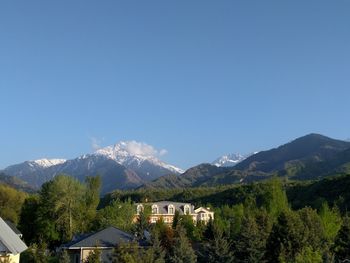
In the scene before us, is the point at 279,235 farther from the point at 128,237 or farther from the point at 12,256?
the point at 12,256

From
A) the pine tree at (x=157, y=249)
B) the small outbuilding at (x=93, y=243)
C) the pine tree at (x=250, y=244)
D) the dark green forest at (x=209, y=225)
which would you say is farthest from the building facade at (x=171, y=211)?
the pine tree at (x=250, y=244)

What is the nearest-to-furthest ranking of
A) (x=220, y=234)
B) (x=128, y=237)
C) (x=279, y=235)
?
(x=279, y=235) < (x=220, y=234) < (x=128, y=237)

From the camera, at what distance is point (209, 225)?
44719mm

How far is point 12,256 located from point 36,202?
45.9 m

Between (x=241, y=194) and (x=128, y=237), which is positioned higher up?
(x=241, y=194)

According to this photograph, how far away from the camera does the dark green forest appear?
38219 mm

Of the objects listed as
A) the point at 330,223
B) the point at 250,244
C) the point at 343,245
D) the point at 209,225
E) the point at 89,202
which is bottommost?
the point at 343,245

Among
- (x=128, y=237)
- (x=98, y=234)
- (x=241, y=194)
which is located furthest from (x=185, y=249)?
(x=241, y=194)

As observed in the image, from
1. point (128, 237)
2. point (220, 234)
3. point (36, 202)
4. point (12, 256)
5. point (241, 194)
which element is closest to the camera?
point (12, 256)

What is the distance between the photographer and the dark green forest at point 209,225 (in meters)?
38.2

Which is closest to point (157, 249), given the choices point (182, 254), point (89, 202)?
point (182, 254)

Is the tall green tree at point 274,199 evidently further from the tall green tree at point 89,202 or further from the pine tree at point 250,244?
the tall green tree at point 89,202

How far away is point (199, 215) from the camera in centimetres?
12138

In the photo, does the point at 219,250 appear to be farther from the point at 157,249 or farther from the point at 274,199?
the point at 274,199
